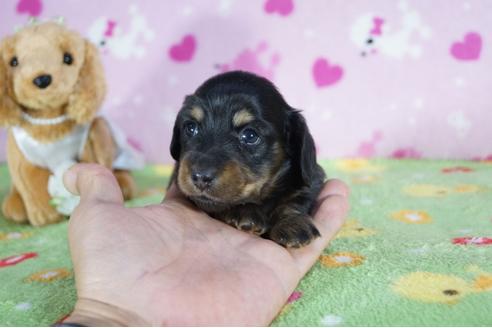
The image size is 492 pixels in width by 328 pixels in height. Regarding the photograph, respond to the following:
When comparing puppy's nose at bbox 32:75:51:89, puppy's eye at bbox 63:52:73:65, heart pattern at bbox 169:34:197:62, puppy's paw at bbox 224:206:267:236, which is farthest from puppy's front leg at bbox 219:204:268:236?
heart pattern at bbox 169:34:197:62

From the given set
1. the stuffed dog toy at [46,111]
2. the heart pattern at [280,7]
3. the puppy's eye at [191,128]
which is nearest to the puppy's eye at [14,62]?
the stuffed dog toy at [46,111]

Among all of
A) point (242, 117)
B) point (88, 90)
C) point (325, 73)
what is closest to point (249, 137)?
point (242, 117)

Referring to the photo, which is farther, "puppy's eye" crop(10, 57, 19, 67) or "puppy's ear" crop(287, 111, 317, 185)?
"puppy's eye" crop(10, 57, 19, 67)

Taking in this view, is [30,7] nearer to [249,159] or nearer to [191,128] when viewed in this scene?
[191,128]

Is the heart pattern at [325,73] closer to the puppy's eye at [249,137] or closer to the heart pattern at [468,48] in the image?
the heart pattern at [468,48]

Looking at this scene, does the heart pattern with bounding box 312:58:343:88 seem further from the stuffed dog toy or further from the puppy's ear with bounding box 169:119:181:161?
the puppy's ear with bounding box 169:119:181:161

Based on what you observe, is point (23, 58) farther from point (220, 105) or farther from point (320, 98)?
point (320, 98)

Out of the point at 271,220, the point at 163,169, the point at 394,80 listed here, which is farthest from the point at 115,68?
the point at 271,220

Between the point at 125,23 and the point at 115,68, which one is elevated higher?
the point at 125,23
